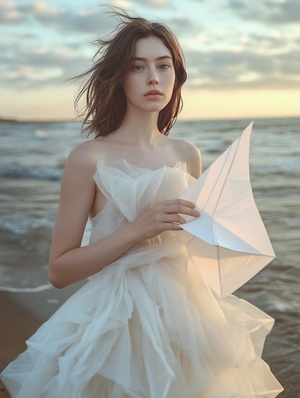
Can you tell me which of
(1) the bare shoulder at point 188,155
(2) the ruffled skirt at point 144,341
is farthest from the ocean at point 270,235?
→ (1) the bare shoulder at point 188,155

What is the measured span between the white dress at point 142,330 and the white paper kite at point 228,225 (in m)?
0.16

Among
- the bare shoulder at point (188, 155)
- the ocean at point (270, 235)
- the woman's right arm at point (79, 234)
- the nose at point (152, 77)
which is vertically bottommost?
the ocean at point (270, 235)

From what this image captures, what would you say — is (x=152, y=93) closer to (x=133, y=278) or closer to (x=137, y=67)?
(x=137, y=67)

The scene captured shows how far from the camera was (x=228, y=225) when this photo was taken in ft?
7.95

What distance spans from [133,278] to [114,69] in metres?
0.88

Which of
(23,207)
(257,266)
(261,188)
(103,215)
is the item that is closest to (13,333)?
(103,215)

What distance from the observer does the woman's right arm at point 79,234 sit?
2576mm

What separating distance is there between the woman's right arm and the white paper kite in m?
0.22

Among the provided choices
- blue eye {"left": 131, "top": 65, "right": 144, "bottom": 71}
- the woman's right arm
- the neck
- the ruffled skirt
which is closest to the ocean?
the ruffled skirt

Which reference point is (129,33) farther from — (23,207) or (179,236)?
(23,207)

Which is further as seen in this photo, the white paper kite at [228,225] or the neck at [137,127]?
the neck at [137,127]

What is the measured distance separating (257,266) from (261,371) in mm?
606

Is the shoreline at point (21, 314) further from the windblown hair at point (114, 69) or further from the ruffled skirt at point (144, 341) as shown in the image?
the windblown hair at point (114, 69)

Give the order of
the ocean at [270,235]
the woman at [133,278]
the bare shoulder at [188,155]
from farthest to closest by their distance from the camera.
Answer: the ocean at [270,235] < the bare shoulder at [188,155] < the woman at [133,278]
